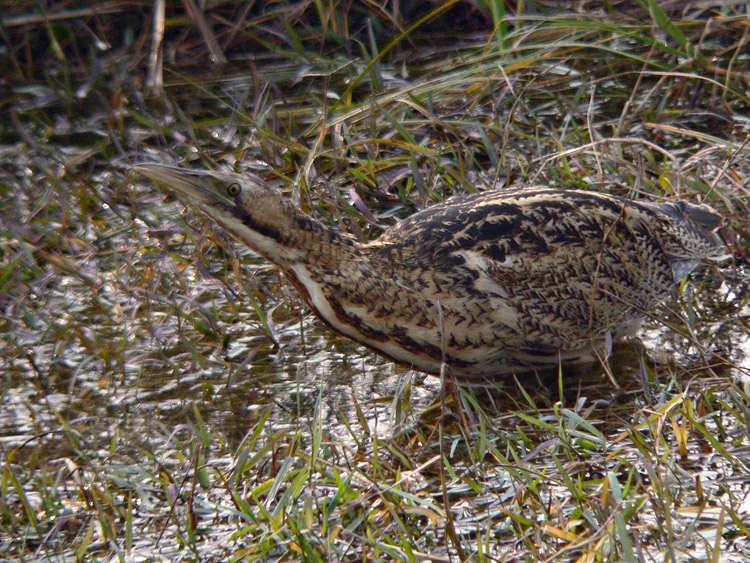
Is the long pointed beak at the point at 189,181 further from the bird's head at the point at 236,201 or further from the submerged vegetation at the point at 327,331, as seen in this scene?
the submerged vegetation at the point at 327,331

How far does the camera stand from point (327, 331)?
3863mm

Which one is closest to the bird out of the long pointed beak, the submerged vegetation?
the long pointed beak

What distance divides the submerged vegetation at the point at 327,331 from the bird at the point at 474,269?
0.15 m

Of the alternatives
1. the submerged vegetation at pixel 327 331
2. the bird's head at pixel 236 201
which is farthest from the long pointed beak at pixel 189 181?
the submerged vegetation at pixel 327 331

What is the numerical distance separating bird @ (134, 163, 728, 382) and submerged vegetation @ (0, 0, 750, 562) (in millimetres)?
152

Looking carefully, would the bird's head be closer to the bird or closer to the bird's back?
the bird

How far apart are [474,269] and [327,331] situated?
33.2 inches

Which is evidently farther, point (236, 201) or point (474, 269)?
point (474, 269)

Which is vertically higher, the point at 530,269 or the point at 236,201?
the point at 236,201

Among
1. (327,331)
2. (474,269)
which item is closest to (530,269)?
(474,269)

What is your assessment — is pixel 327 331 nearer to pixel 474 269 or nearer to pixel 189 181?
pixel 474 269

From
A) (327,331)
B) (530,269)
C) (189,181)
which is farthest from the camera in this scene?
(327,331)

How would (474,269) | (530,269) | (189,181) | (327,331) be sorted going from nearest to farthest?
1. (189,181)
2. (474,269)
3. (530,269)
4. (327,331)

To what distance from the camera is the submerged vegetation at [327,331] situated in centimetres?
250
